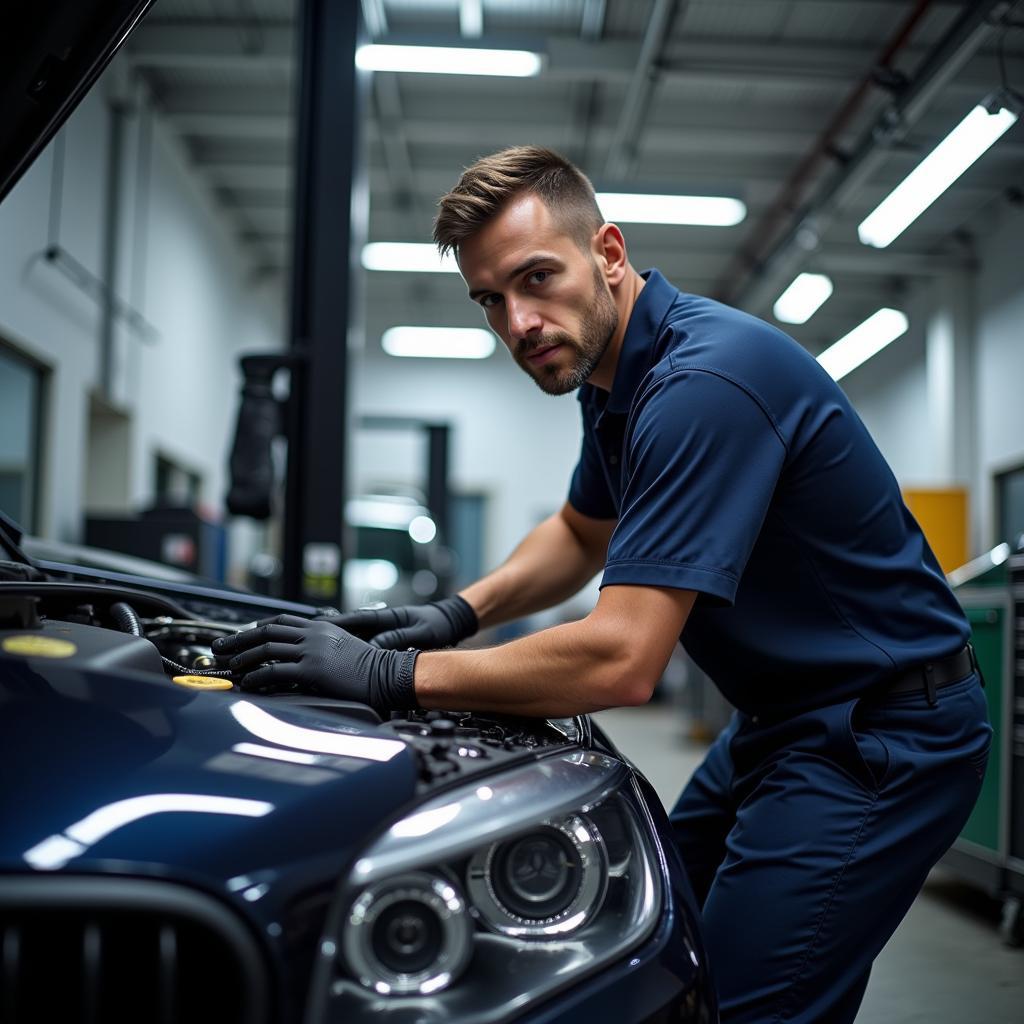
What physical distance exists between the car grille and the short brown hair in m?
0.94

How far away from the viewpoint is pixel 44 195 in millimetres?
5984

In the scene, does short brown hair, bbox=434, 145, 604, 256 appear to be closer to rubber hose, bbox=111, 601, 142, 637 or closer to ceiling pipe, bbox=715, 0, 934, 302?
rubber hose, bbox=111, 601, 142, 637

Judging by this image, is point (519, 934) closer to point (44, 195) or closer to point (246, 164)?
point (44, 195)

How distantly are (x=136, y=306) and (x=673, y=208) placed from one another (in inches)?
152

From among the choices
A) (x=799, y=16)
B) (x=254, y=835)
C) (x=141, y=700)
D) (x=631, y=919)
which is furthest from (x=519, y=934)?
(x=799, y=16)

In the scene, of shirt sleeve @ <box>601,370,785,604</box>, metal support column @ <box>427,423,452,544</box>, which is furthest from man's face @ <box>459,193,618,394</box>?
metal support column @ <box>427,423,452,544</box>

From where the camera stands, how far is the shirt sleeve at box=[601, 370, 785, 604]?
3.51ft

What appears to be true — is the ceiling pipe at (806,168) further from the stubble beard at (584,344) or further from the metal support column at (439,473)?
the stubble beard at (584,344)

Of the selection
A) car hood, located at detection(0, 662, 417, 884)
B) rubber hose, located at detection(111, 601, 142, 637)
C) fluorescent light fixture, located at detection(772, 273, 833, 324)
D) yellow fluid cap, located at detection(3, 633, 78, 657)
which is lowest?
car hood, located at detection(0, 662, 417, 884)

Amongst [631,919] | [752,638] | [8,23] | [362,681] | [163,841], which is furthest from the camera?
[752,638]

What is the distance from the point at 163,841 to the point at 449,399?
12773mm

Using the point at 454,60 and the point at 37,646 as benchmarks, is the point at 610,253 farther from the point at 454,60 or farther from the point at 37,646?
the point at 454,60

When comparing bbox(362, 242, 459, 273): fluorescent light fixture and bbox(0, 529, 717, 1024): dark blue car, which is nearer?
bbox(0, 529, 717, 1024): dark blue car

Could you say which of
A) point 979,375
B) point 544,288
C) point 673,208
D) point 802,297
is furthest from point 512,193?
point 979,375
